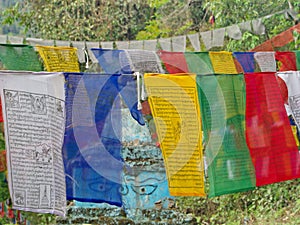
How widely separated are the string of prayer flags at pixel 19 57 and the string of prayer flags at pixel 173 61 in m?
1.04

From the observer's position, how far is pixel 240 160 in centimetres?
404

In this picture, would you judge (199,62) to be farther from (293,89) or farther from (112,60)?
(293,89)

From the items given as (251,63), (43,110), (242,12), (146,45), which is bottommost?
(43,110)

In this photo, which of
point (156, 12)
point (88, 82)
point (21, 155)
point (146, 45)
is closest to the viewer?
point (21, 155)

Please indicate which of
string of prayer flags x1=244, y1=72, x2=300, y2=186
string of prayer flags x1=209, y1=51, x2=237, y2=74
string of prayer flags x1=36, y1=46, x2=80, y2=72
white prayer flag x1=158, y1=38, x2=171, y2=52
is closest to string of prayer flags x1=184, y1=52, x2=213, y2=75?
string of prayer flags x1=209, y1=51, x2=237, y2=74

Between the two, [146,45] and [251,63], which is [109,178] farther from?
[146,45]

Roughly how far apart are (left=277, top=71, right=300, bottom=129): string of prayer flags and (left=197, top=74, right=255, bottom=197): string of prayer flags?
0.39 metres

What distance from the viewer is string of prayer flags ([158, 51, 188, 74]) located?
4.74 meters

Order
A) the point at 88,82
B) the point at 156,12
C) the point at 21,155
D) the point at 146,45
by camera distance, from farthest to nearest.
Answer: the point at 156,12
the point at 146,45
the point at 88,82
the point at 21,155

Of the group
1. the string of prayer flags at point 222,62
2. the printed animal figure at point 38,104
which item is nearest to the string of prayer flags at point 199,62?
the string of prayer flags at point 222,62

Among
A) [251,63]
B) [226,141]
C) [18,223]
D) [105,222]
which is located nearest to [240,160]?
[226,141]

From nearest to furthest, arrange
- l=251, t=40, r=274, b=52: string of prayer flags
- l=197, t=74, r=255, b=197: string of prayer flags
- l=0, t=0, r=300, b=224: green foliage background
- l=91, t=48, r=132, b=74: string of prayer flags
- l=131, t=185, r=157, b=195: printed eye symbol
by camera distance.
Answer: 1. l=197, t=74, r=255, b=197: string of prayer flags
2. l=91, t=48, r=132, b=74: string of prayer flags
3. l=251, t=40, r=274, b=52: string of prayer flags
4. l=131, t=185, r=157, b=195: printed eye symbol
5. l=0, t=0, r=300, b=224: green foliage background

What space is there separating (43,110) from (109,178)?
0.64 metres

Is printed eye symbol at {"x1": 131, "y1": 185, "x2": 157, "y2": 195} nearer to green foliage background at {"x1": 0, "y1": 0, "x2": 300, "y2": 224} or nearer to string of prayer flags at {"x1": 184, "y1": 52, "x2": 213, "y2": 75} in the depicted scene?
green foliage background at {"x1": 0, "y1": 0, "x2": 300, "y2": 224}
